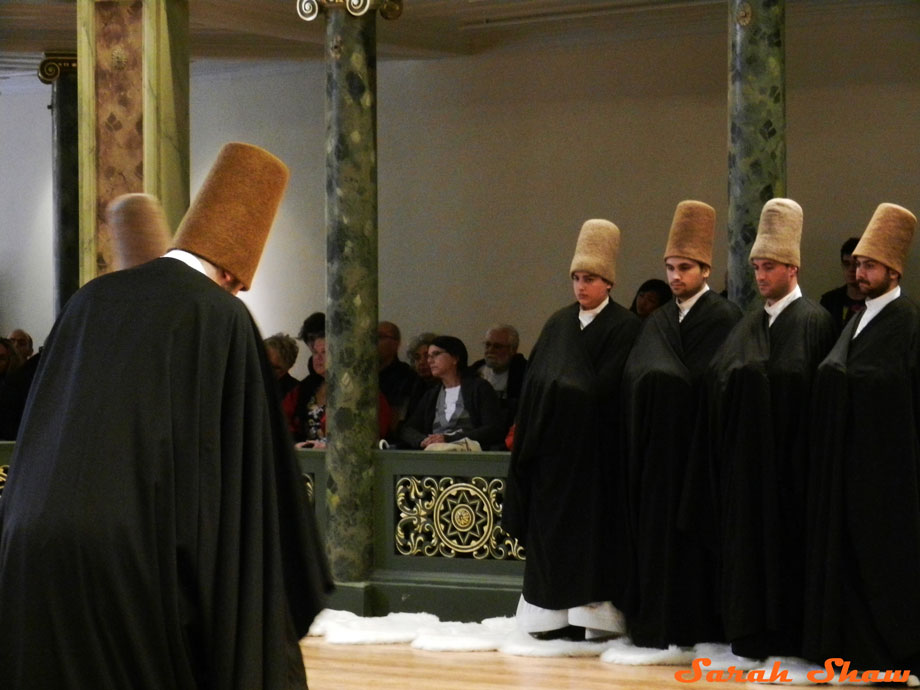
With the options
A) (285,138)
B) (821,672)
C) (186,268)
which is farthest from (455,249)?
(186,268)

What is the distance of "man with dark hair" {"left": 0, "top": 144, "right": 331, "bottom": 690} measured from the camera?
300 centimetres

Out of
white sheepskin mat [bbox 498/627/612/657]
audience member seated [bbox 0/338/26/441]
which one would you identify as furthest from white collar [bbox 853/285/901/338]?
audience member seated [bbox 0/338/26/441]

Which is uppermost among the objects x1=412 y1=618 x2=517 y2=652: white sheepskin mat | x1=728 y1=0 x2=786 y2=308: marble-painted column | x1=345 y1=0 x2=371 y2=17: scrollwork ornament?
x1=345 y1=0 x2=371 y2=17: scrollwork ornament

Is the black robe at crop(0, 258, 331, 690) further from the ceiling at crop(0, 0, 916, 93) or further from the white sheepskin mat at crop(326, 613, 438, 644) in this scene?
the ceiling at crop(0, 0, 916, 93)

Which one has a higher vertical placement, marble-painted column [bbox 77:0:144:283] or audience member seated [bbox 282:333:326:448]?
marble-painted column [bbox 77:0:144:283]

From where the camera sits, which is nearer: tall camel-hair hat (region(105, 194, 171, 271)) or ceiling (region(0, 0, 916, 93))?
tall camel-hair hat (region(105, 194, 171, 271))

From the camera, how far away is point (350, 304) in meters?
8.42

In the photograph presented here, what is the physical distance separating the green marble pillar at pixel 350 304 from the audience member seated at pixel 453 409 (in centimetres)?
36

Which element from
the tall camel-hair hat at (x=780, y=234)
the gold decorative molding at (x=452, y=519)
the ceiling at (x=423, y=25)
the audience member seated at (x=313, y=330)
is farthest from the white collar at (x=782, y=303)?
the ceiling at (x=423, y=25)

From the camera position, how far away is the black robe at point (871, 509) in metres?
6.07

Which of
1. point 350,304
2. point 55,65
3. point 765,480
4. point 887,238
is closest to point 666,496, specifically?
point 765,480

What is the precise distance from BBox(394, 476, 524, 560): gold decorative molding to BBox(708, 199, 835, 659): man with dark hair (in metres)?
1.74

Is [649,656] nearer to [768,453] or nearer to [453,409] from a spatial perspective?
[768,453]

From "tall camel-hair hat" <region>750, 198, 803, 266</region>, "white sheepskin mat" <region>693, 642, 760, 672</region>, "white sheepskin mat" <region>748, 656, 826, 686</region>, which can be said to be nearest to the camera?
"white sheepskin mat" <region>748, 656, 826, 686</region>
